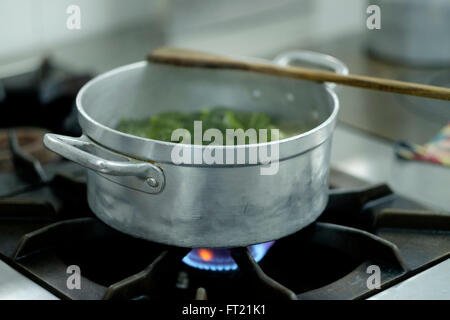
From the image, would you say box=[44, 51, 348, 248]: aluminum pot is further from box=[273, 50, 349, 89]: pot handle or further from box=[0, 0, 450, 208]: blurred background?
box=[0, 0, 450, 208]: blurred background

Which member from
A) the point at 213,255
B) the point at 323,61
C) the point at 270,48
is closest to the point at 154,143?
the point at 213,255

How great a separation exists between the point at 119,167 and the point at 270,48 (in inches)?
34.2

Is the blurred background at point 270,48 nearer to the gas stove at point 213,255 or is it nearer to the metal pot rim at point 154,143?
the gas stove at point 213,255

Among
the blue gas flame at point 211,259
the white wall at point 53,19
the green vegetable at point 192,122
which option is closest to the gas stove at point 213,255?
the blue gas flame at point 211,259

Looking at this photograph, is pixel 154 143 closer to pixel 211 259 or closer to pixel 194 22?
pixel 211 259

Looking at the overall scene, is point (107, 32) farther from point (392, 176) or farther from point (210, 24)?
point (392, 176)

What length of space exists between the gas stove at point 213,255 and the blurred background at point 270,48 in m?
0.12

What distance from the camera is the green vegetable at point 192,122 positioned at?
2.61 ft

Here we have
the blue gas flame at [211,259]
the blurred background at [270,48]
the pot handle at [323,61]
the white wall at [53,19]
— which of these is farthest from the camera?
the white wall at [53,19]

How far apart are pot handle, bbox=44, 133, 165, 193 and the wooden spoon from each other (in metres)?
0.25

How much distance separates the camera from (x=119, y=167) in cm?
60
